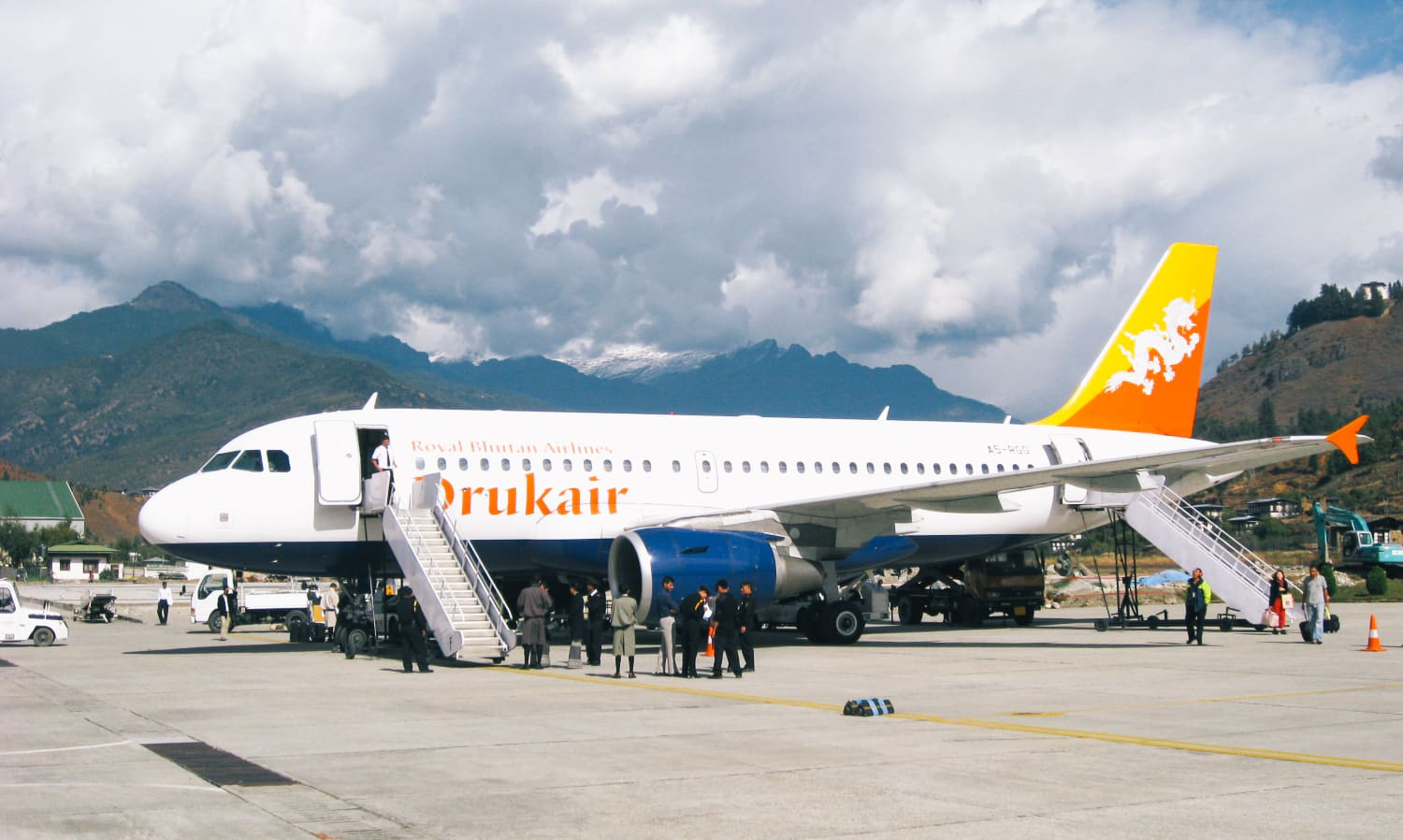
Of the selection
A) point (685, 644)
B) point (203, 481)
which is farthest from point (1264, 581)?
point (203, 481)

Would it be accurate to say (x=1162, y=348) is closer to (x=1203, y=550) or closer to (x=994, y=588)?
(x=1203, y=550)

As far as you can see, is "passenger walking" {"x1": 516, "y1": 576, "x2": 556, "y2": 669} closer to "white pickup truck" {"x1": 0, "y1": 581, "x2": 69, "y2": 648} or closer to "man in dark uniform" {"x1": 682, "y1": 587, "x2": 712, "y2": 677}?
"man in dark uniform" {"x1": 682, "y1": 587, "x2": 712, "y2": 677}

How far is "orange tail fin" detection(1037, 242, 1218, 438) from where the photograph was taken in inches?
1291

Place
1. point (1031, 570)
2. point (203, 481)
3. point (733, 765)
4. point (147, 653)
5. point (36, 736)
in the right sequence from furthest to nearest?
point (1031, 570), point (147, 653), point (203, 481), point (36, 736), point (733, 765)

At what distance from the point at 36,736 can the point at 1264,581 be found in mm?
24375

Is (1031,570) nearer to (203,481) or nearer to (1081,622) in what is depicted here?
(1081,622)

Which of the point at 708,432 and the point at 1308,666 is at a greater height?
the point at 708,432

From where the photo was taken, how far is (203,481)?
2259 cm

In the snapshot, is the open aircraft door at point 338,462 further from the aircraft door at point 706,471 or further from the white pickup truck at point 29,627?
the white pickup truck at point 29,627

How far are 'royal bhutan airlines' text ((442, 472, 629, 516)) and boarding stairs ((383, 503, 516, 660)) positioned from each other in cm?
69

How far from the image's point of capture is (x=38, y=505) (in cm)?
15300

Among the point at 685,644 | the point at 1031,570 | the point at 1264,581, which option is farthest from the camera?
the point at 1031,570

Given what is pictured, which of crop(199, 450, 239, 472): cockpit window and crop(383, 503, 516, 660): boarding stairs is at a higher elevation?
crop(199, 450, 239, 472): cockpit window

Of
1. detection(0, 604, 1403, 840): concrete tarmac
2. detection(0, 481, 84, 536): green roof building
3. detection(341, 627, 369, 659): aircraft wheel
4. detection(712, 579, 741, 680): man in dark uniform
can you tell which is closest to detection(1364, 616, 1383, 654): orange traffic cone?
detection(0, 604, 1403, 840): concrete tarmac
